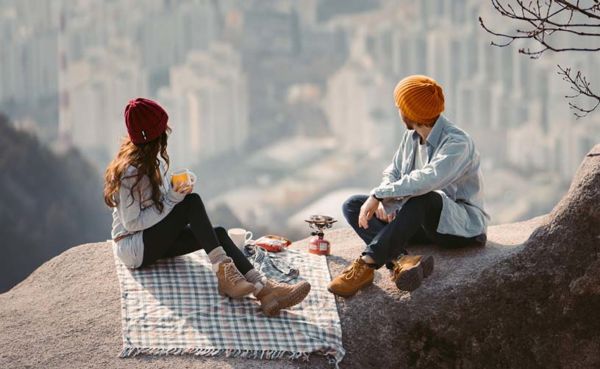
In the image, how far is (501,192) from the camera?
34062 mm

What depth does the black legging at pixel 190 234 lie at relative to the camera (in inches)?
147

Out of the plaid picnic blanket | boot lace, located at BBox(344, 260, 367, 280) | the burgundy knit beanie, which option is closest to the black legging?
the plaid picnic blanket

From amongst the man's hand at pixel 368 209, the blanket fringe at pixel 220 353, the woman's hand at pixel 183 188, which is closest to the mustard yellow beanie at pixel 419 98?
the man's hand at pixel 368 209

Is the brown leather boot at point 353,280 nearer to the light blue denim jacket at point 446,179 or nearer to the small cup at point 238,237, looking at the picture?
the light blue denim jacket at point 446,179

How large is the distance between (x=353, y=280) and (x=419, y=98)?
819 millimetres

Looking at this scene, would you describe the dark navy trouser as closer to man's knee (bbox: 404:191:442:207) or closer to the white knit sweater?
man's knee (bbox: 404:191:442:207)

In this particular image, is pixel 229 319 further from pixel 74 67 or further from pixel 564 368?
pixel 74 67

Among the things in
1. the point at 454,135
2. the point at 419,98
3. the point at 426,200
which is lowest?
the point at 426,200

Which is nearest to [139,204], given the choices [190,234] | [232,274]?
[190,234]

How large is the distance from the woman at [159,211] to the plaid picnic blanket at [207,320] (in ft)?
0.29

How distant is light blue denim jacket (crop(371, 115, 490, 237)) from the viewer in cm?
376

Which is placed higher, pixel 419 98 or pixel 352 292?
pixel 419 98

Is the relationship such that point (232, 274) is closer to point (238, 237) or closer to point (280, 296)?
point (280, 296)

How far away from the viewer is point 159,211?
3766 mm
